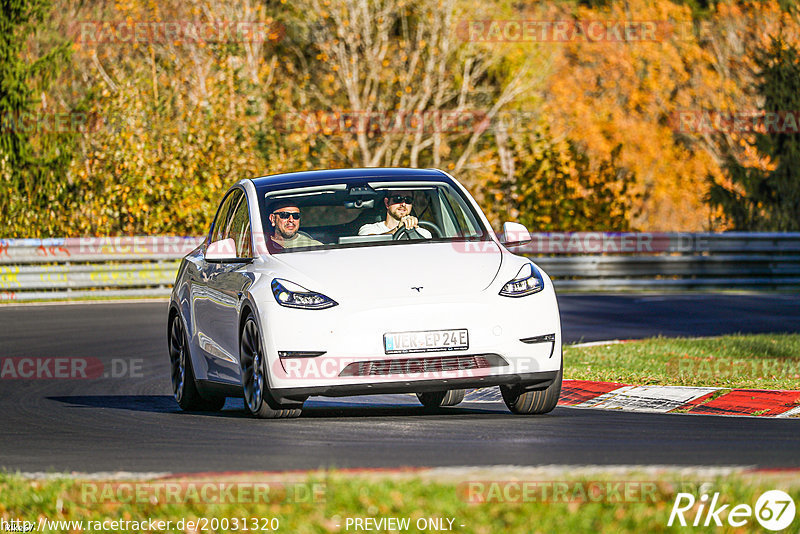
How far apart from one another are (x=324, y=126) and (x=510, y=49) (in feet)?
20.1

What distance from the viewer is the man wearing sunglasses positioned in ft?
34.1

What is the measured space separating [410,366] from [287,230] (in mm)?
1672

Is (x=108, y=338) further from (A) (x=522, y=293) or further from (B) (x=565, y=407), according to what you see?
(A) (x=522, y=293)

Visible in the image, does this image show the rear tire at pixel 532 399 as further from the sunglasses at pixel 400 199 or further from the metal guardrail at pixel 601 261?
the metal guardrail at pixel 601 261

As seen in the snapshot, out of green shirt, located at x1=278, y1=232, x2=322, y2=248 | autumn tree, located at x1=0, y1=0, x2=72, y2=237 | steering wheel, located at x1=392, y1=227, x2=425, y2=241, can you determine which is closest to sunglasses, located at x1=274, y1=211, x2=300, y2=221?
green shirt, located at x1=278, y1=232, x2=322, y2=248

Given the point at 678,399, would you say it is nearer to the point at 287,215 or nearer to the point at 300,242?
the point at 300,242

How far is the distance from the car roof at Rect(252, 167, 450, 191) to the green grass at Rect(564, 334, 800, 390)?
102 inches

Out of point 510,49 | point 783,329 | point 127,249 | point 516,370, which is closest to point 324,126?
point 510,49

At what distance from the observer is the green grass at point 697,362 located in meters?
12.3

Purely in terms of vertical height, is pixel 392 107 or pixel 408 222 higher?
pixel 408 222

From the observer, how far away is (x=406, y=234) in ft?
34.4

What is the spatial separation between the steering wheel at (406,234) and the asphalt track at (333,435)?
1238 mm

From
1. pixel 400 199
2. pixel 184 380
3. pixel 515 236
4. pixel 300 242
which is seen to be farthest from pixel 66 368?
pixel 515 236

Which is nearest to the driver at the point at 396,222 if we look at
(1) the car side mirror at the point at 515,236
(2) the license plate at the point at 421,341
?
(1) the car side mirror at the point at 515,236
